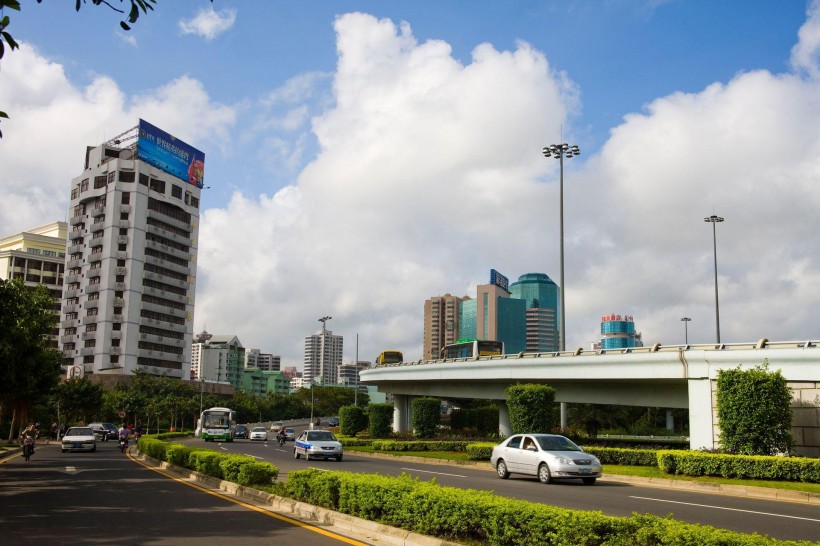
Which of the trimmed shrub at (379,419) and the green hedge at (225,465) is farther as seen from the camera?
the trimmed shrub at (379,419)

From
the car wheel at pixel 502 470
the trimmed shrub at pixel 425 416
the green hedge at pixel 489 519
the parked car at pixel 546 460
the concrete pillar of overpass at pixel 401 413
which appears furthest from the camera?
the concrete pillar of overpass at pixel 401 413

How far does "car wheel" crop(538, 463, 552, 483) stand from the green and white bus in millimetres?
42580

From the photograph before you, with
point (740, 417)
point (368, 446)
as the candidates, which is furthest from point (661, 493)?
point (368, 446)

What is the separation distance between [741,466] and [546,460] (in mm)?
6652

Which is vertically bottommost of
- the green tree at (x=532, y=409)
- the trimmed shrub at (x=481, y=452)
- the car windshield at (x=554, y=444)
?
the trimmed shrub at (x=481, y=452)

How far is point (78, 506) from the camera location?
1527 cm

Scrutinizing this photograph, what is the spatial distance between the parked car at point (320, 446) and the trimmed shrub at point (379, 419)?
29.2 m

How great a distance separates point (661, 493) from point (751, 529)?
8.58 metres

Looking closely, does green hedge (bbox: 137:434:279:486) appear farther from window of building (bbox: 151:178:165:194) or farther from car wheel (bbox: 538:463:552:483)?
window of building (bbox: 151:178:165:194)

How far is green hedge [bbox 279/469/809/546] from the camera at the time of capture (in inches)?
324

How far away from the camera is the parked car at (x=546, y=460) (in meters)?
22.6

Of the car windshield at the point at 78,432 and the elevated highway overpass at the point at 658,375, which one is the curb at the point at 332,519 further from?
the car windshield at the point at 78,432

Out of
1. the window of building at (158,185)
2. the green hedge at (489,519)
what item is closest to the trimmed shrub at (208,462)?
the green hedge at (489,519)

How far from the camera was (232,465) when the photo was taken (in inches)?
749
